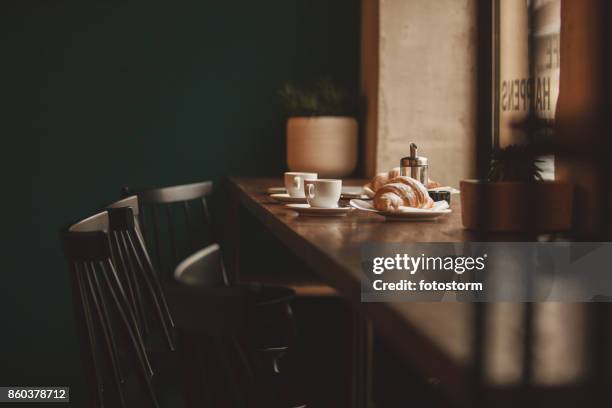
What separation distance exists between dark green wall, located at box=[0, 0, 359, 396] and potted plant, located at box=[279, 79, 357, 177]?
0.29 meters

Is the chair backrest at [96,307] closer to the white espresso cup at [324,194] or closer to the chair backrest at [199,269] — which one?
the chair backrest at [199,269]

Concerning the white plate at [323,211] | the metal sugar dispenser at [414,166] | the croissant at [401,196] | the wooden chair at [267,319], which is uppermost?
the metal sugar dispenser at [414,166]

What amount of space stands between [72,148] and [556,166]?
7.67 ft

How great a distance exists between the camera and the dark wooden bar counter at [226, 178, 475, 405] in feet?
1.74

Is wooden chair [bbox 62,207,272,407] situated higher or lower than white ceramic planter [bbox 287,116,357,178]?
lower

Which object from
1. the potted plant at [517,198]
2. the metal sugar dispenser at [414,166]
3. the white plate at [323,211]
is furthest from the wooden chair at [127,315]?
the metal sugar dispenser at [414,166]

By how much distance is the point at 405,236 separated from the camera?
1231 mm

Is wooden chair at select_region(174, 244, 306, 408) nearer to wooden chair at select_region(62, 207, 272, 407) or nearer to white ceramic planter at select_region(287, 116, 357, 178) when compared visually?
wooden chair at select_region(62, 207, 272, 407)

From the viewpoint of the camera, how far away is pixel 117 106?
3.16m

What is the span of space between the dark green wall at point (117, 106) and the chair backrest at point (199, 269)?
2.17 metres

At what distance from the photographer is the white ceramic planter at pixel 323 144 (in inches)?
113

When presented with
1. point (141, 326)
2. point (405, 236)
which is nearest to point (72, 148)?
point (141, 326)

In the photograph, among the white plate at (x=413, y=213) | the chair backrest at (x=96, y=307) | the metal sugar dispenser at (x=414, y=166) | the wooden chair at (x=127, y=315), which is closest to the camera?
the wooden chair at (x=127, y=315)

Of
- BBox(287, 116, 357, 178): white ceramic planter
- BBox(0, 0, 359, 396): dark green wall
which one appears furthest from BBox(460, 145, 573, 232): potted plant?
BBox(0, 0, 359, 396): dark green wall
